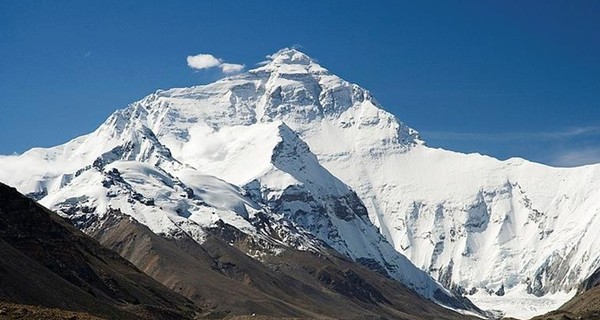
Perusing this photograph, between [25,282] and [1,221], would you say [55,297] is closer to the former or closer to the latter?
[25,282]

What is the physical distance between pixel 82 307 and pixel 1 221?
4893 centimetres

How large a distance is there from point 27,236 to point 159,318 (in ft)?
124

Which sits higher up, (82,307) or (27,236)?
(27,236)

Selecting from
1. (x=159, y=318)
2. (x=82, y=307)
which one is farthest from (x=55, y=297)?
(x=159, y=318)

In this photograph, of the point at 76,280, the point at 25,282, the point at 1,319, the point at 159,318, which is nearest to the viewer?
the point at 1,319

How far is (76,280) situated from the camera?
190 metres

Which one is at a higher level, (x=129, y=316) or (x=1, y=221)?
(x=1, y=221)

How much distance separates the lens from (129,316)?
519 ft

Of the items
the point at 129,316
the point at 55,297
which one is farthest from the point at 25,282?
the point at 129,316

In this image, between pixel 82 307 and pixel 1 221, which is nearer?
pixel 82 307

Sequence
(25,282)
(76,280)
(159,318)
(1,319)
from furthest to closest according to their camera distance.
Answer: (76,280) < (159,318) < (25,282) < (1,319)

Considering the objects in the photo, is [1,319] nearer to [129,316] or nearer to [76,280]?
[129,316]

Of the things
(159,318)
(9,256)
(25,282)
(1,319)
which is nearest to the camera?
(1,319)

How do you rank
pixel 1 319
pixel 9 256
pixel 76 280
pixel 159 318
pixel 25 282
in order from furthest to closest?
pixel 76 280
pixel 159 318
pixel 9 256
pixel 25 282
pixel 1 319
